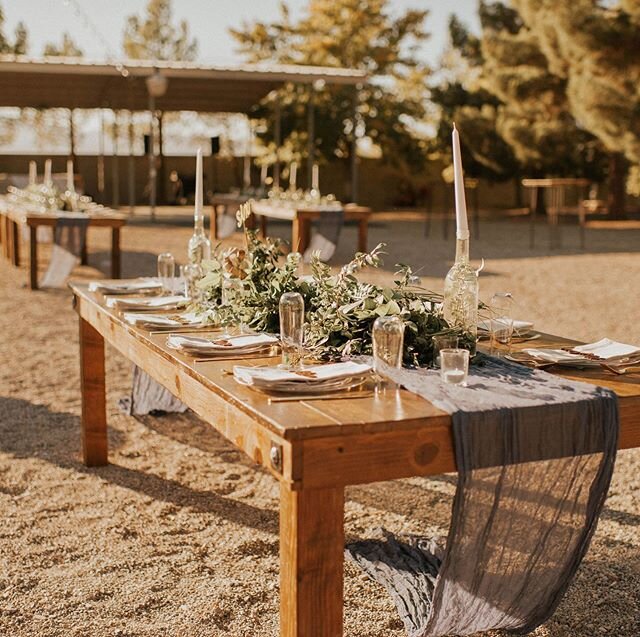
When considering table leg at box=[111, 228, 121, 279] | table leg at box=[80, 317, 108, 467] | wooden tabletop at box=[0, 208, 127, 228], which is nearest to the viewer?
table leg at box=[80, 317, 108, 467]

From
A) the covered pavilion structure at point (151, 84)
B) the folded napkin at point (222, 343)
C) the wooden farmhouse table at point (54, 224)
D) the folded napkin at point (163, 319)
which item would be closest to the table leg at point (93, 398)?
the folded napkin at point (163, 319)

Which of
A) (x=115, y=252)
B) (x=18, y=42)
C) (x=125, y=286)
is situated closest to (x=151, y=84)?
(x=115, y=252)

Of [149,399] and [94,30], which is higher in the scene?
[94,30]

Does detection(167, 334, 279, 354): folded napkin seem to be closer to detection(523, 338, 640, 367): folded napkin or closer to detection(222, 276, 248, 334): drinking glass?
detection(222, 276, 248, 334): drinking glass

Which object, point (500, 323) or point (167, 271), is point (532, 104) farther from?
point (500, 323)

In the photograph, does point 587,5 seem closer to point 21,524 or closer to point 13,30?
point 21,524

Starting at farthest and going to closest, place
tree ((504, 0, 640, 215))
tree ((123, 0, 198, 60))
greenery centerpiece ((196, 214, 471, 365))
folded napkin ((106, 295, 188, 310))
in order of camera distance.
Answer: tree ((123, 0, 198, 60)) → tree ((504, 0, 640, 215)) → folded napkin ((106, 295, 188, 310)) → greenery centerpiece ((196, 214, 471, 365))

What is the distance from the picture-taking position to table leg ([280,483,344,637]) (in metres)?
1.89

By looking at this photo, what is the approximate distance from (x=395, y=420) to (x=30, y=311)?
6.39 m

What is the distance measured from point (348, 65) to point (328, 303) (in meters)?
23.2

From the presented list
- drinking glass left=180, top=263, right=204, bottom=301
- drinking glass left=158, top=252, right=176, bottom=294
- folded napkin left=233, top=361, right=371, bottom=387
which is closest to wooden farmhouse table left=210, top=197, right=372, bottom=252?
drinking glass left=158, top=252, right=176, bottom=294

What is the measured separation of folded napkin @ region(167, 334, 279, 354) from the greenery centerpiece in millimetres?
127

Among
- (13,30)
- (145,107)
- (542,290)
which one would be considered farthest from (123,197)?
(542,290)

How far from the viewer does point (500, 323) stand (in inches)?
99.0
